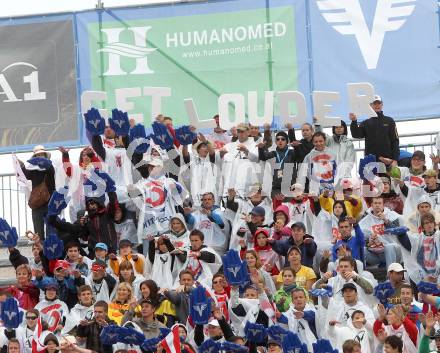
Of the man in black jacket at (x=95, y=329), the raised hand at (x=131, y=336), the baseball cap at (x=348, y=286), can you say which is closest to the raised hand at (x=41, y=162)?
the man in black jacket at (x=95, y=329)

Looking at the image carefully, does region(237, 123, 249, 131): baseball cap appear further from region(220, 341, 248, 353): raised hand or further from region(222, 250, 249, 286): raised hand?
region(220, 341, 248, 353): raised hand

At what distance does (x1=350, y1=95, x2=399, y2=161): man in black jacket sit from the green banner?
338 cm

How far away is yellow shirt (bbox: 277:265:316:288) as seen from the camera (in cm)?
2448

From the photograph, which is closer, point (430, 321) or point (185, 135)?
point (430, 321)

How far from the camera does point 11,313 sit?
24000 millimetres

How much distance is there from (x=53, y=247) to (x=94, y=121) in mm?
2009

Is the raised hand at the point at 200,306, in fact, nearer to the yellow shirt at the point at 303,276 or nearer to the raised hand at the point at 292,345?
the raised hand at the point at 292,345

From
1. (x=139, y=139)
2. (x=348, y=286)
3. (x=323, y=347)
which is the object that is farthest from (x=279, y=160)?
(x=323, y=347)

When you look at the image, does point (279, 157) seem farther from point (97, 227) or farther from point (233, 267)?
point (233, 267)

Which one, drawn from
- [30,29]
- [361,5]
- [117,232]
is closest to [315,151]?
[117,232]

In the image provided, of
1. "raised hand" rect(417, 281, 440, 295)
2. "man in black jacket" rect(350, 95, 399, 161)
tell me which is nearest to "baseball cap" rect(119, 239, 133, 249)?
"man in black jacket" rect(350, 95, 399, 161)

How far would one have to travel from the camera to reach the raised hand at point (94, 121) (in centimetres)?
2680

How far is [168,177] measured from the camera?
1082 inches

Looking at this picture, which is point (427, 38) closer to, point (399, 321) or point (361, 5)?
point (361, 5)
